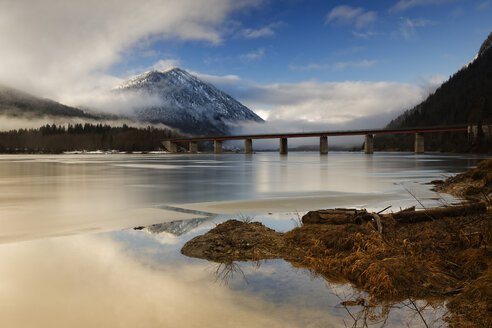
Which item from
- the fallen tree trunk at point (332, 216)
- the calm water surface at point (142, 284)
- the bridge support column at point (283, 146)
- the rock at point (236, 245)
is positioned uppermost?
the bridge support column at point (283, 146)

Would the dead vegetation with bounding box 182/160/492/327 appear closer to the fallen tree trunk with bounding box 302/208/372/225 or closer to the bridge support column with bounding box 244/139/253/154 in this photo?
the fallen tree trunk with bounding box 302/208/372/225

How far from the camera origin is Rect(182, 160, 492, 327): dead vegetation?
6266 mm

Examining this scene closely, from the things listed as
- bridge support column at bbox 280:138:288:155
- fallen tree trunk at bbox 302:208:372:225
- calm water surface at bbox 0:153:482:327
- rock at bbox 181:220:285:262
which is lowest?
calm water surface at bbox 0:153:482:327

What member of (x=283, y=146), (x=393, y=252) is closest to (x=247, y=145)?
(x=283, y=146)

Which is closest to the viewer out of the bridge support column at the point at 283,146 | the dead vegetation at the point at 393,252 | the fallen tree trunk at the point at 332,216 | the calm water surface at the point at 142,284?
the calm water surface at the point at 142,284

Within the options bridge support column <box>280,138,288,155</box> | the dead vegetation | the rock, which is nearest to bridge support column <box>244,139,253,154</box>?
bridge support column <box>280,138,288,155</box>

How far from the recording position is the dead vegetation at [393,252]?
6266 millimetres

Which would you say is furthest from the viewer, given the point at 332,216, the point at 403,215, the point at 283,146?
the point at 283,146

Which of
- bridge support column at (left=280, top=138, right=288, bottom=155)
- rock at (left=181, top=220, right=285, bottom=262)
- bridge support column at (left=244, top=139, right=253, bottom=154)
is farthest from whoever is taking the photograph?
bridge support column at (left=244, top=139, right=253, bottom=154)

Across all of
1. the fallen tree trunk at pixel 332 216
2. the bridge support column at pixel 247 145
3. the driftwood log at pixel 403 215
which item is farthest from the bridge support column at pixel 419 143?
the fallen tree trunk at pixel 332 216

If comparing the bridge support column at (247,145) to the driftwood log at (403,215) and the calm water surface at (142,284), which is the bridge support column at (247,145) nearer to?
the calm water surface at (142,284)

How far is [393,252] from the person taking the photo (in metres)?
8.34

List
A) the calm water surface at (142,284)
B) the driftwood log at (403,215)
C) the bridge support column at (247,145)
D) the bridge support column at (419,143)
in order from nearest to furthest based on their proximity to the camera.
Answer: the calm water surface at (142,284) < the driftwood log at (403,215) < the bridge support column at (419,143) < the bridge support column at (247,145)

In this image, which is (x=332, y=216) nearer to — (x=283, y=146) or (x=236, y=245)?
(x=236, y=245)
